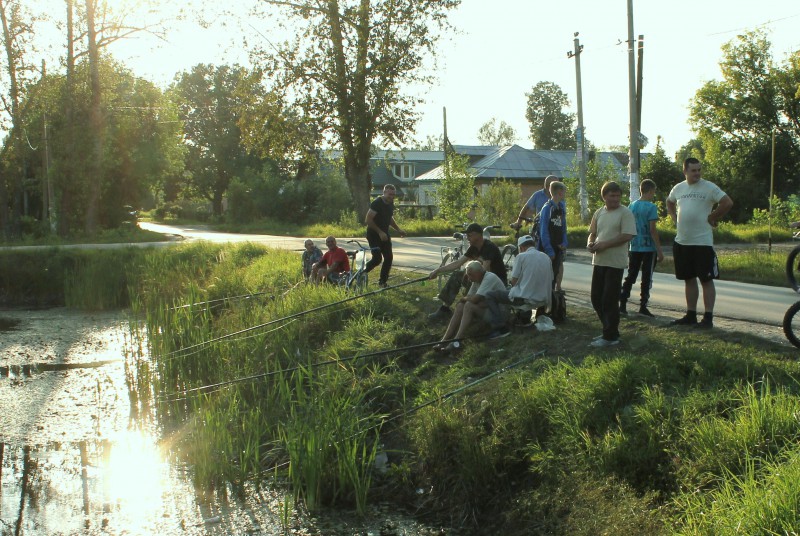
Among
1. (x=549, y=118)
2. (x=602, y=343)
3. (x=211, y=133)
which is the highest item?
(x=549, y=118)

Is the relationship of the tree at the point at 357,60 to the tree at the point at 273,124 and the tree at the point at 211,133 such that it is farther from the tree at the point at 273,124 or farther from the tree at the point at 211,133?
the tree at the point at 211,133

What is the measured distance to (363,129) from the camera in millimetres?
36656

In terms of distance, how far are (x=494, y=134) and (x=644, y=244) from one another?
391ft

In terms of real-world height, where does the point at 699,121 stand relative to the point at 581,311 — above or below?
above

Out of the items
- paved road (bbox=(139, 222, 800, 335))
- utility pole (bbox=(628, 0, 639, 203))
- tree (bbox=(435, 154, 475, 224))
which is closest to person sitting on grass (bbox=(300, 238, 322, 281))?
paved road (bbox=(139, 222, 800, 335))

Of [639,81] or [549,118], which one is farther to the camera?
[549,118]

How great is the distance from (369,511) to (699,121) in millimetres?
59192

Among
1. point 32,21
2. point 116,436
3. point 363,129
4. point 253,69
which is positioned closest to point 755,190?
point 363,129

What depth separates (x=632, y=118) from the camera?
25.0 meters

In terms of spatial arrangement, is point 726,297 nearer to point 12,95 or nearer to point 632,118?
point 632,118

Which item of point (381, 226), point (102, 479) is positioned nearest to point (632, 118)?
point (381, 226)

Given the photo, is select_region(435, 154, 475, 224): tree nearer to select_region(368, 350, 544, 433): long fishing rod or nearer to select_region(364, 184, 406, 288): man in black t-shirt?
select_region(364, 184, 406, 288): man in black t-shirt

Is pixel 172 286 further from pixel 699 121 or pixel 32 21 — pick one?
pixel 699 121

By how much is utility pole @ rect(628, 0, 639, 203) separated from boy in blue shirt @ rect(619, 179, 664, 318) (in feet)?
46.2
